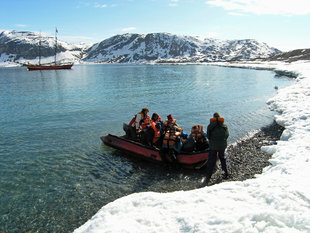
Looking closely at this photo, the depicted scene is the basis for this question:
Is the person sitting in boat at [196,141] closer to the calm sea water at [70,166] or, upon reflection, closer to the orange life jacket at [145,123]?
the calm sea water at [70,166]

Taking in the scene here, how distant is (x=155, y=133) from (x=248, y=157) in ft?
16.7

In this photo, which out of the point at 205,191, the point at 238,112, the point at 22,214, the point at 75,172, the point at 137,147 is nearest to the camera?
the point at 205,191

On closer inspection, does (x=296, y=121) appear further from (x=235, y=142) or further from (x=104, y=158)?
(x=104, y=158)

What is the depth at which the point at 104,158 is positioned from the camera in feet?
44.0

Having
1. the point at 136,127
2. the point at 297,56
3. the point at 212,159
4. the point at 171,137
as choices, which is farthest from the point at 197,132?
the point at 297,56

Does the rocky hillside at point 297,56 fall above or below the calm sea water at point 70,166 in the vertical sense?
above

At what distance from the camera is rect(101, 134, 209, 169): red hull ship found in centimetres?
1158

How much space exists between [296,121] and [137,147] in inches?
406

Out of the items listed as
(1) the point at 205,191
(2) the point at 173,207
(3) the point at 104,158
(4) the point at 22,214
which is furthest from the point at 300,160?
(4) the point at 22,214

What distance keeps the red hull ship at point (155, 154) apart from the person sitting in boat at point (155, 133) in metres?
0.54

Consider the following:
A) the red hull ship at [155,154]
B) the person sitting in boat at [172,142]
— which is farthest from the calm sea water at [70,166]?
the person sitting in boat at [172,142]

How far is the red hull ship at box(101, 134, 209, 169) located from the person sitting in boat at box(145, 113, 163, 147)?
539 mm

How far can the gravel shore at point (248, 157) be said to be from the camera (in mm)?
10791

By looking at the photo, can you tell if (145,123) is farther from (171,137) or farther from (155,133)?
(171,137)
